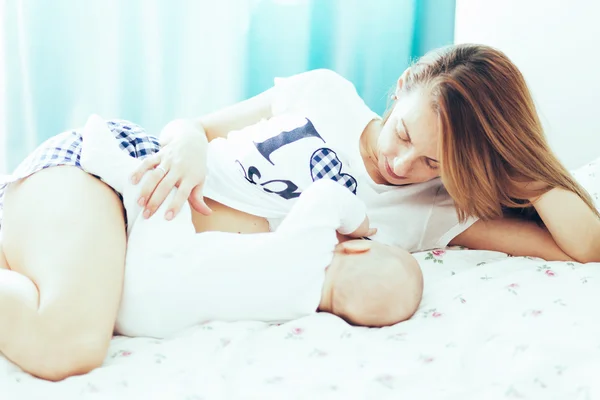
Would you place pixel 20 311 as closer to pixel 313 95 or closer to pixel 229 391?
pixel 229 391

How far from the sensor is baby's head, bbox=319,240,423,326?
3.22 ft

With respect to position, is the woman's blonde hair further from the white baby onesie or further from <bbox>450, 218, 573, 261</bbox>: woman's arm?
the white baby onesie

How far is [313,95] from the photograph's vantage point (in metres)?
1.40

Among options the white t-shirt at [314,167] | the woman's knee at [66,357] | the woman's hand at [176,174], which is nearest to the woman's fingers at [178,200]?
the woman's hand at [176,174]

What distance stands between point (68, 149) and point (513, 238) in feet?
3.00

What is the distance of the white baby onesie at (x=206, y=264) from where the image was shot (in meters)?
0.92

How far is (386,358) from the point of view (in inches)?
33.9

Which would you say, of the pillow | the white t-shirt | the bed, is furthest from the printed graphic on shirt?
the pillow

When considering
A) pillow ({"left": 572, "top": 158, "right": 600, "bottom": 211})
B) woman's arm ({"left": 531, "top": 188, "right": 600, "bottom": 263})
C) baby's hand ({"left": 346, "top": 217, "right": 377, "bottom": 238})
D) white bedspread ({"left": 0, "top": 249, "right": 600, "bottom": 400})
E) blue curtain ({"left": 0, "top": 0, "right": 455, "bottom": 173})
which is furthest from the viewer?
blue curtain ({"left": 0, "top": 0, "right": 455, "bottom": 173})

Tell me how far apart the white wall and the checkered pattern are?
38.4 inches

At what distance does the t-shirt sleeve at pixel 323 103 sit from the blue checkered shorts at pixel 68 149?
0.33 metres

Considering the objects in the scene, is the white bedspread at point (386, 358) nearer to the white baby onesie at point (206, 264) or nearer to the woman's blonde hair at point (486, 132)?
the white baby onesie at point (206, 264)

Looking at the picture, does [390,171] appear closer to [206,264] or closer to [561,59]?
[206,264]

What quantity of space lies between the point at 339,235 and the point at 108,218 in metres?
0.44
